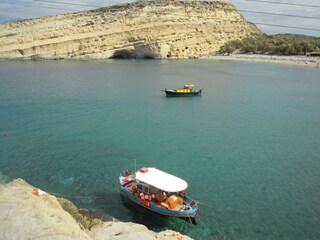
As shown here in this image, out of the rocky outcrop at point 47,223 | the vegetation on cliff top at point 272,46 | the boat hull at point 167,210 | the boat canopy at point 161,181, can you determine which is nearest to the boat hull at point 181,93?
the boat canopy at point 161,181

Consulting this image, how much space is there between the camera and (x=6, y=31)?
9800 cm

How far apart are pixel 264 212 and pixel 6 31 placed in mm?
101430

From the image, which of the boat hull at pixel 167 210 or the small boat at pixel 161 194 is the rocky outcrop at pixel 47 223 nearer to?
the boat hull at pixel 167 210

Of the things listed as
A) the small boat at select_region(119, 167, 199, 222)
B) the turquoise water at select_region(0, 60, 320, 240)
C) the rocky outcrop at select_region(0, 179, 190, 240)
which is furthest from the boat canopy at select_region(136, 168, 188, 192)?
the rocky outcrop at select_region(0, 179, 190, 240)

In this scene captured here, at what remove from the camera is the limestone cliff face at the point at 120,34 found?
316 feet

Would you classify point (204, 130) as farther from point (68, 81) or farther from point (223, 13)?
point (223, 13)

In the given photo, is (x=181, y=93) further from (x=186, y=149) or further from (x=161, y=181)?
(x=161, y=181)

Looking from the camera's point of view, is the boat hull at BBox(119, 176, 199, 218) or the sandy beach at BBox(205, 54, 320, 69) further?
the sandy beach at BBox(205, 54, 320, 69)

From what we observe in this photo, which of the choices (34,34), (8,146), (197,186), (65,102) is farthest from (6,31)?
(197,186)

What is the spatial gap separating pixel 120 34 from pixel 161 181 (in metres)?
89.4

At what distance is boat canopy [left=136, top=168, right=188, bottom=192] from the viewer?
1698 centimetres

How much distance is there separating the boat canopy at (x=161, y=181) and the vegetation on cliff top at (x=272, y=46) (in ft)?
340

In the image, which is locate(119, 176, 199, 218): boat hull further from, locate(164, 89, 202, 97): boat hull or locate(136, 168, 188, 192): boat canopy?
locate(164, 89, 202, 97): boat hull

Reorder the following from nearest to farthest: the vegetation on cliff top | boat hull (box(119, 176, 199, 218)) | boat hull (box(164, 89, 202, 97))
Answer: boat hull (box(119, 176, 199, 218)) < boat hull (box(164, 89, 202, 97)) < the vegetation on cliff top
